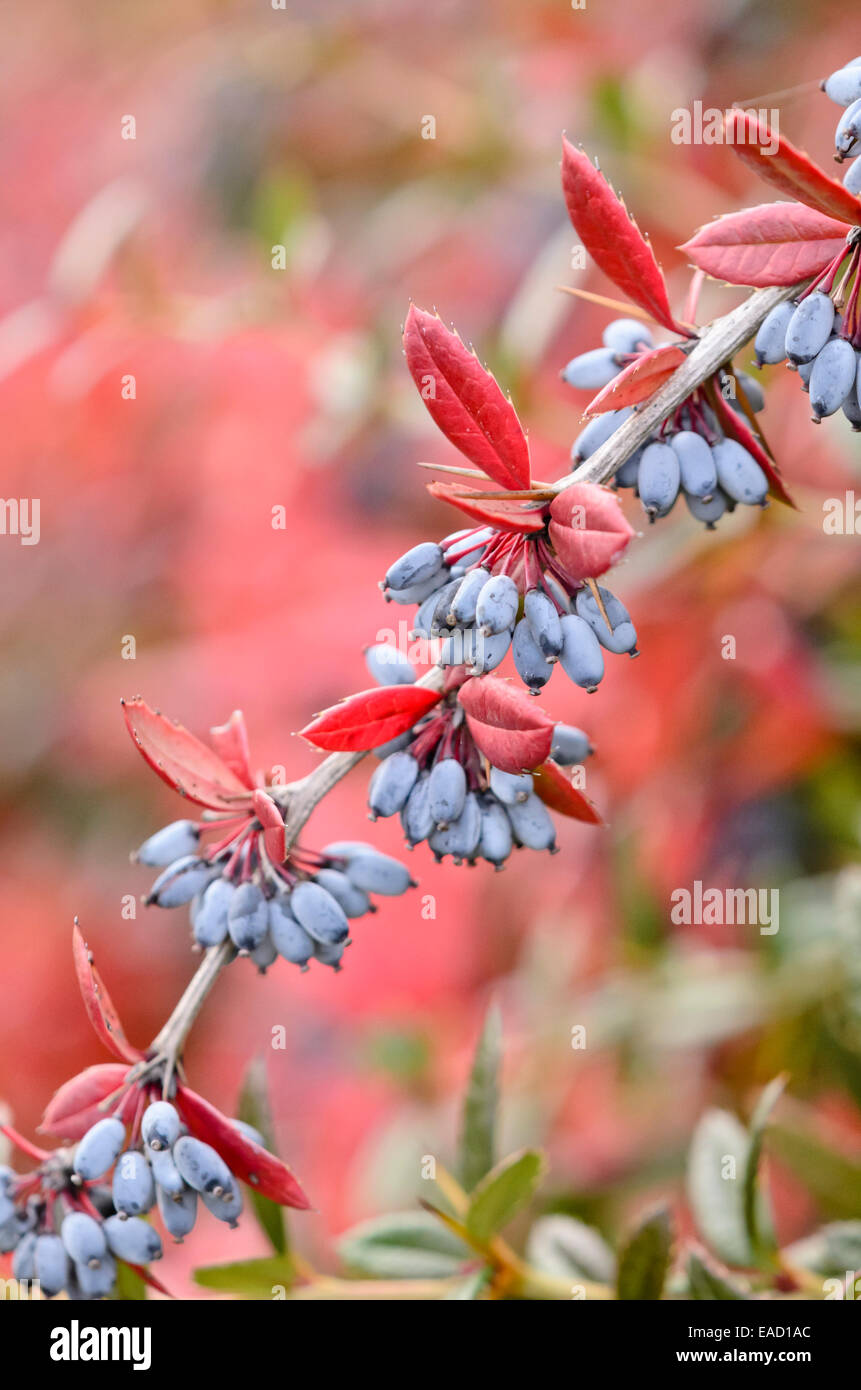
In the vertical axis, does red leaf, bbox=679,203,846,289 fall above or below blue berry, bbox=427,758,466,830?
above

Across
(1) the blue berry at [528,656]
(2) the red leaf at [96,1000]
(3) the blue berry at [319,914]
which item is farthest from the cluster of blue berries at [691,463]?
(2) the red leaf at [96,1000]

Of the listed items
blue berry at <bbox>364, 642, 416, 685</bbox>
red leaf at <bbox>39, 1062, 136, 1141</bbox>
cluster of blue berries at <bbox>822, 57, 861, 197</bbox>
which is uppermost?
cluster of blue berries at <bbox>822, 57, 861, 197</bbox>

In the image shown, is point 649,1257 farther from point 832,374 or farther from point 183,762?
point 832,374

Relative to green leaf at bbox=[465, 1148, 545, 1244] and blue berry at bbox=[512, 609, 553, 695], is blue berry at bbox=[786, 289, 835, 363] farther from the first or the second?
green leaf at bbox=[465, 1148, 545, 1244]

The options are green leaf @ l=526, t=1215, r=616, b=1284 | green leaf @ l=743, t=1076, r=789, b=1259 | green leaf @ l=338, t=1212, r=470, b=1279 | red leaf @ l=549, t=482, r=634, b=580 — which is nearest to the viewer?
red leaf @ l=549, t=482, r=634, b=580

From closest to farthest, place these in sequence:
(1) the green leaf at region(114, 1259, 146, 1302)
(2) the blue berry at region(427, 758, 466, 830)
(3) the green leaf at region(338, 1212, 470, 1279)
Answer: (2) the blue berry at region(427, 758, 466, 830) < (1) the green leaf at region(114, 1259, 146, 1302) < (3) the green leaf at region(338, 1212, 470, 1279)

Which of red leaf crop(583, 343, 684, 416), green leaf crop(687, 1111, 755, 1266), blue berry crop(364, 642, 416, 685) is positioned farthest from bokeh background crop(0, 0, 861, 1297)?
blue berry crop(364, 642, 416, 685)
